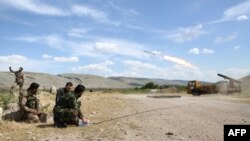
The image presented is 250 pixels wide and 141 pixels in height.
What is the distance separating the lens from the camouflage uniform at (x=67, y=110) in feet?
47.1

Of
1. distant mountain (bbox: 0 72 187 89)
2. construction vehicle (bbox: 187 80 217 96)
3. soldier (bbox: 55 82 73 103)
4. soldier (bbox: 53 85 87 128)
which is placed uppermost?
distant mountain (bbox: 0 72 187 89)

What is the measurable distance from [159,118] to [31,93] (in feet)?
16.3

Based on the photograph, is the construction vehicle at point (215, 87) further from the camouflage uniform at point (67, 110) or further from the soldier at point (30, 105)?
the camouflage uniform at point (67, 110)

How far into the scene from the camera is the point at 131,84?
451 feet

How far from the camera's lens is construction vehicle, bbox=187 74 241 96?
49.8 m

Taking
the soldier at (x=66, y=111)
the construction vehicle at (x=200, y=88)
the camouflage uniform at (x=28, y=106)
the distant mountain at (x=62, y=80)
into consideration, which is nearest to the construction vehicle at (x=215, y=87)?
the construction vehicle at (x=200, y=88)

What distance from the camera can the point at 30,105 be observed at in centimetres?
1617

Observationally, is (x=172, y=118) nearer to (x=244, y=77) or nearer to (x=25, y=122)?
(x=25, y=122)

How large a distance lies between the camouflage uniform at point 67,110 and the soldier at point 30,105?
1.66 meters

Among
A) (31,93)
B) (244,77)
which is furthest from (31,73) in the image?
(31,93)

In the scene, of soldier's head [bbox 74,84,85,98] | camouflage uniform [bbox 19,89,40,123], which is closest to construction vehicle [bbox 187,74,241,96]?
camouflage uniform [bbox 19,89,40,123]

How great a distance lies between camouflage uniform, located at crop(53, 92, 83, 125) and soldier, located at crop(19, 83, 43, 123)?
1663 millimetres

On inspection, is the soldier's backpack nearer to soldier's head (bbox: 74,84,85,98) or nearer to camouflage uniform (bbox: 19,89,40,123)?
soldier's head (bbox: 74,84,85,98)

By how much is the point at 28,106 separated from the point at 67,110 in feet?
8.19
